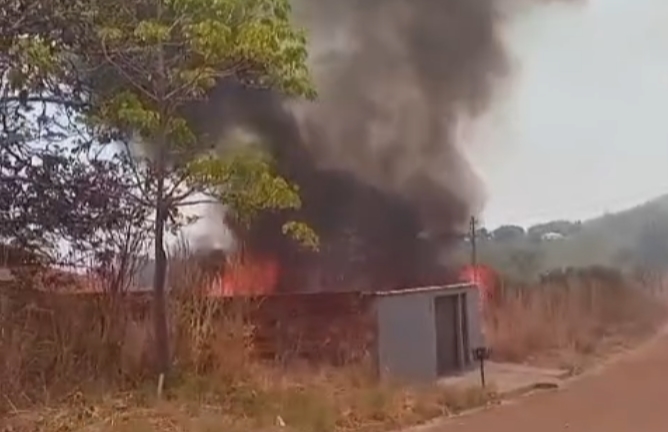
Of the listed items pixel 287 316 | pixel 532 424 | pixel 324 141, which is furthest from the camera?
pixel 324 141

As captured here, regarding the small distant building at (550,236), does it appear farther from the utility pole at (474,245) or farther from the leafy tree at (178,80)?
the leafy tree at (178,80)

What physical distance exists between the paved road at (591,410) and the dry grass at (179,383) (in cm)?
47

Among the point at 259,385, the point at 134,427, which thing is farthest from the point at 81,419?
the point at 259,385

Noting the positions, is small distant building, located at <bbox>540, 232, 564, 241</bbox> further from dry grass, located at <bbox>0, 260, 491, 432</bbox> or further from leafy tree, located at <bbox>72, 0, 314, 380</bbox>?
leafy tree, located at <bbox>72, 0, 314, 380</bbox>

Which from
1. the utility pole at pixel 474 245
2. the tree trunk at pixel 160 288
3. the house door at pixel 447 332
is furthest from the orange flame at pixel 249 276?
the utility pole at pixel 474 245

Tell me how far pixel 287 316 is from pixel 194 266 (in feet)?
4.30

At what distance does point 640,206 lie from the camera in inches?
685

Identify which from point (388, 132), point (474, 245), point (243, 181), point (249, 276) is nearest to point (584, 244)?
point (474, 245)

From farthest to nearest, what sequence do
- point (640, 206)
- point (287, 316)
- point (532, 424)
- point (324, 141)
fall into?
1. point (640, 206)
2. point (324, 141)
3. point (287, 316)
4. point (532, 424)

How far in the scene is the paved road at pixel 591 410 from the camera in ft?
22.8

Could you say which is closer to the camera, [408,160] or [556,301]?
[556,301]

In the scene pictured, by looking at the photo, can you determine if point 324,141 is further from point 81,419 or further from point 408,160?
point 81,419

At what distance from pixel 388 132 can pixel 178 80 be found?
8714 mm

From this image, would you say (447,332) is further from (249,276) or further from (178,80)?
(178,80)
